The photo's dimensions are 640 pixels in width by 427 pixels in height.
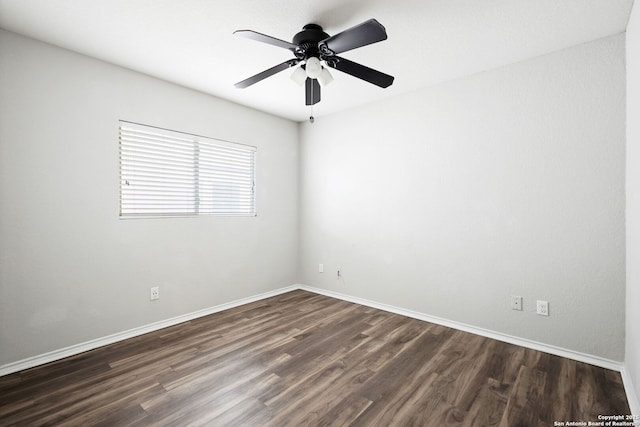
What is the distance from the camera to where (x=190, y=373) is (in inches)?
85.7

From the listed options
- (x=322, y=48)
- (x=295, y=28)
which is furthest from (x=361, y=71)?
(x=295, y=28)

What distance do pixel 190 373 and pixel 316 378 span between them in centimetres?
92

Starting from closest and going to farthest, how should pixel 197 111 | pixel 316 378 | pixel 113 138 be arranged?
pixel 316 378 → pixel 113 138 → pixel 197 111

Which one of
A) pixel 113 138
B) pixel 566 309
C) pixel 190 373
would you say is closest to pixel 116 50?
pixel 113 138

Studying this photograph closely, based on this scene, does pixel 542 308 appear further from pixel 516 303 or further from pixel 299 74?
pixel 299 74

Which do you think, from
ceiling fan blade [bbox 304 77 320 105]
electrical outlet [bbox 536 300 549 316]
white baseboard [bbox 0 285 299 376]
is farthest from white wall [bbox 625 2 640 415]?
white baseboard [bbox 0 285 299 376]

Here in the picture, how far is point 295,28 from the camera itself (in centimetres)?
216

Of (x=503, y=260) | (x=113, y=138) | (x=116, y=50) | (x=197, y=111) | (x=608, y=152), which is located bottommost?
(x=503, y=260)

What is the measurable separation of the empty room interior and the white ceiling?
0.7 inches

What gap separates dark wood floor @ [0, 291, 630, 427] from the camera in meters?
1.73

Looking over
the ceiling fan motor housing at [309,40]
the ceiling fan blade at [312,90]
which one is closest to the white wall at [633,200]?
the ceiling fan motor housing at [309,40]

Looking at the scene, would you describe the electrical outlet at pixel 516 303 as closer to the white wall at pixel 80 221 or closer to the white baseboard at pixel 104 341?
the white baseboard at pixel 104 341

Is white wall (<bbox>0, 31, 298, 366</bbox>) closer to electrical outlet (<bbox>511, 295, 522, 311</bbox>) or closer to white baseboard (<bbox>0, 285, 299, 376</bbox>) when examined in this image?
white baseboard (<bbox>0, 285, 299, 376</bbox>)

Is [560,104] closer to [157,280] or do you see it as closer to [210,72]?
[210,72]
